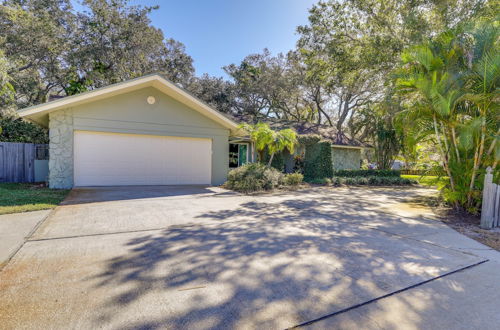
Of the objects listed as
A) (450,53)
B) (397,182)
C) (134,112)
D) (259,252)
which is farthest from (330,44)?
(259,252)

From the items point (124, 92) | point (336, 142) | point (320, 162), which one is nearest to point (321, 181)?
point (320, 162)

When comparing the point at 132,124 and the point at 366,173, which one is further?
the point at 366,173

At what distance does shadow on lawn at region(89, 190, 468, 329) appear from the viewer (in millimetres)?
2406

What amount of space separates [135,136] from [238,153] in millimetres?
6764

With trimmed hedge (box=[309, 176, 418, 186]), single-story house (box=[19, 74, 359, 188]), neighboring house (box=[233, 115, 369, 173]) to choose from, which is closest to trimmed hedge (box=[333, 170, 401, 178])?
trimmed hedge (box=[309, 176, 418, 186])

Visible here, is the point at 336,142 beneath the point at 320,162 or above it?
above

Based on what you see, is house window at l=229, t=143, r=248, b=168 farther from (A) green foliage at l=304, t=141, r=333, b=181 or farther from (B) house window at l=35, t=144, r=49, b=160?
(B) house window at l=35, t=144, r=49, b=160

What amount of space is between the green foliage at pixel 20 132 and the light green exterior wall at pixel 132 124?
526 centimetres

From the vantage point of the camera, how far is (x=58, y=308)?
2.39m

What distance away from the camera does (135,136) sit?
11000mm

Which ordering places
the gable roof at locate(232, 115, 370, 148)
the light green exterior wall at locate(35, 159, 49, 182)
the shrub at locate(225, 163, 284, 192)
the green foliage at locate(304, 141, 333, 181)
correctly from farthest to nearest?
the gable roof at locate(232, 115, 370, 148), the green foliage at locate(304, 141, 333, 181), the light green exterior wall at locate(35, 159, 49, 182), the shrub at locate(225, 163, 284, 192)

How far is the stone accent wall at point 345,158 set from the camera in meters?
18.4

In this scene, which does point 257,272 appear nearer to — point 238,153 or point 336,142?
point 238,153

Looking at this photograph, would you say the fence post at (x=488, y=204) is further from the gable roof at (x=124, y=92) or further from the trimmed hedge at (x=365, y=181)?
the gable roof at (x=124, y=92)
